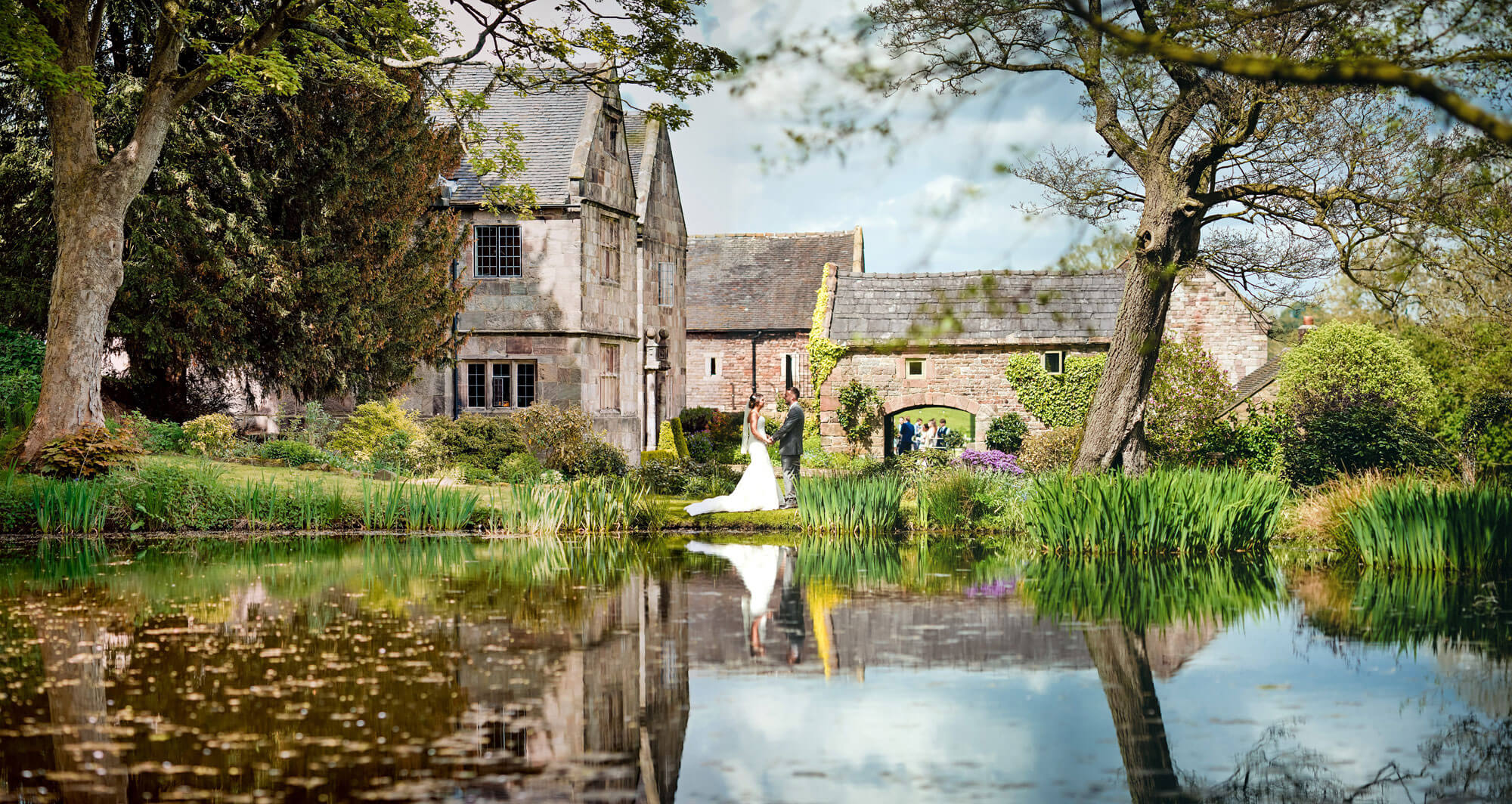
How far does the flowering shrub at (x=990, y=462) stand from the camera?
1980 cm

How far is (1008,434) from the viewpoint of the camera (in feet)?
98.2

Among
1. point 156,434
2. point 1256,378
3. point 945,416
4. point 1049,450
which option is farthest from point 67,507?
point 945,416

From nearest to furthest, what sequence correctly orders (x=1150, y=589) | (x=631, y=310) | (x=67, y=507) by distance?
1. (x=1150, y=589)
2. (x=67, y=507)
3. (x=631, y=310)

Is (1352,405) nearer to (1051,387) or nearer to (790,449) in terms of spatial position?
(790,449)

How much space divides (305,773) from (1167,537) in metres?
10.7

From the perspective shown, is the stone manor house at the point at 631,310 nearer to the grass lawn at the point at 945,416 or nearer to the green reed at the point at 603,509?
the green reed at the point at 603,509

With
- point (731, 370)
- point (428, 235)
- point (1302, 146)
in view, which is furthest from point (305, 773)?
point (731, 370)

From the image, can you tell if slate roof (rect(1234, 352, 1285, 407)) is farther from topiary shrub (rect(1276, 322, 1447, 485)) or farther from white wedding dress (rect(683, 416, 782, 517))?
white wedding dress (rect(683, 416, 782, 517))

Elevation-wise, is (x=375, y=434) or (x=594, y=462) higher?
(x=375, y=434)

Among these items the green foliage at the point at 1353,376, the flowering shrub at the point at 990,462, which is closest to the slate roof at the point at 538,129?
A: the flowering shrub at the point at 990,462

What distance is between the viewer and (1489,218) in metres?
12.9

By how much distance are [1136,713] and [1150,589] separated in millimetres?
4929

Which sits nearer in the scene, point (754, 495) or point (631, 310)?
point (754, 495)

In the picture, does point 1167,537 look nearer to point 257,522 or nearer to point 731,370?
point 257,522
